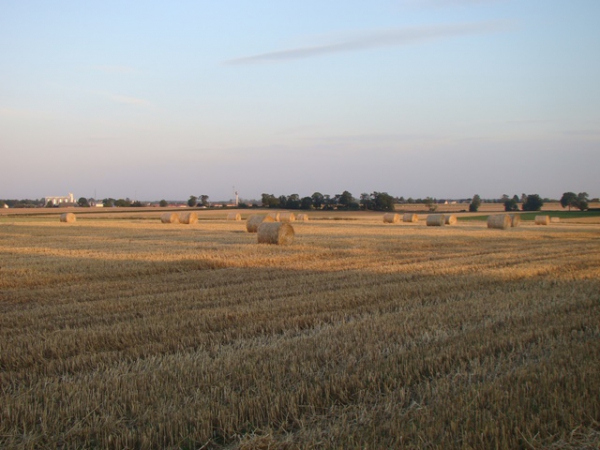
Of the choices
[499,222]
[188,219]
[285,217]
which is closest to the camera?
[499,222]

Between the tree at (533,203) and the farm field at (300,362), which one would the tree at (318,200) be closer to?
the tree at (533,203)

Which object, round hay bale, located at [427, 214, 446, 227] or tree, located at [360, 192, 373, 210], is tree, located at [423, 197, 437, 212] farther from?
round hay bale, located at [427, 214, 446, 227]

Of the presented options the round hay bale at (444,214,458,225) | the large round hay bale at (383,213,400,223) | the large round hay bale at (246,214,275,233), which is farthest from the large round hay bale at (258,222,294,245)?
the large round hay bale at (383,213,400,223)

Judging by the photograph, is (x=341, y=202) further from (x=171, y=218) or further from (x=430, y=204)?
(x=171, y=218)

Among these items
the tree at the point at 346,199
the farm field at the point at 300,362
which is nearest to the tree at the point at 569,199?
the tree at the point at 346,199

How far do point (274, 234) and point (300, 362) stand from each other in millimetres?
15096

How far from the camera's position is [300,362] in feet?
18.5

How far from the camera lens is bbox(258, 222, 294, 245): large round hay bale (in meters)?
20.7

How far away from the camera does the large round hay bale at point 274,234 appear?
20656mm

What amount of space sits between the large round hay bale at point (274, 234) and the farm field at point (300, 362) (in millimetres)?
8331

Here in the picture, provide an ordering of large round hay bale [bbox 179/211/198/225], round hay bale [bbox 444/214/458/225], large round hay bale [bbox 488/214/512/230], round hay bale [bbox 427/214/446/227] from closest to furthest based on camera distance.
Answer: large round hay bale [bbox 488/214/512/230] < round hay bale [bbox 427/214/446/227] < large round hay bale [bbox 179/211/198/225] < round hay bale [bbox 444/214/458/225]

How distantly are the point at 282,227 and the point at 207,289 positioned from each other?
10.1 m

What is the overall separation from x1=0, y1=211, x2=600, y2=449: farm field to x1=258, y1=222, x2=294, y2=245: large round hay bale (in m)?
8.33

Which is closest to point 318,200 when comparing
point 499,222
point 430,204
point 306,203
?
point 306,203
